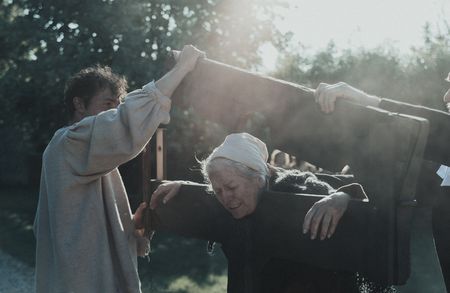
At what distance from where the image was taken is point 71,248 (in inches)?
105

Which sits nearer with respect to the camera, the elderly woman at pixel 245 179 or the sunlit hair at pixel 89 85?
the elderly woman at pixel 245 179

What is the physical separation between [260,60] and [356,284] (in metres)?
12.4

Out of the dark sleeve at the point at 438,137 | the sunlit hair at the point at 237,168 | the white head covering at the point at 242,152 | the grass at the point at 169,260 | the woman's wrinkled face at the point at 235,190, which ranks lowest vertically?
the grass at the point at 169,260

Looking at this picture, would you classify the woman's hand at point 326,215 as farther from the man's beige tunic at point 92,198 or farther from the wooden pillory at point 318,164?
the man's beige tunic at point 92,198

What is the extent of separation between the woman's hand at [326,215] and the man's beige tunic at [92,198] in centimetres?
87

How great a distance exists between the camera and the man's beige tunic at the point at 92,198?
2.55m

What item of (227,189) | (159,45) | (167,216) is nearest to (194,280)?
(167,216)

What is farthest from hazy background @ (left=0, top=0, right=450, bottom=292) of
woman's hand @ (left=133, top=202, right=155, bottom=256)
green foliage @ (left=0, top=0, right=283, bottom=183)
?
woman's hand @ (left=133, top=202, right=155, bottom=256)

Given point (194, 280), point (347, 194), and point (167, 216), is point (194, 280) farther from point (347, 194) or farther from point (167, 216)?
point (347, 194)

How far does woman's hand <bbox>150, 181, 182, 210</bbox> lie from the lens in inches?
112

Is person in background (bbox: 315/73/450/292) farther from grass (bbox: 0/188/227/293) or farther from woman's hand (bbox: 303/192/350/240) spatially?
grass (bbox: 0/188/227/293)

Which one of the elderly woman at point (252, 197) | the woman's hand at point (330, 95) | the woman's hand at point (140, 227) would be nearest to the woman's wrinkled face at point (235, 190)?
the elderly woman at point (252, 197)

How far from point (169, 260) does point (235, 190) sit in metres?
6.60

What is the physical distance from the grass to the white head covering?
179 inches
